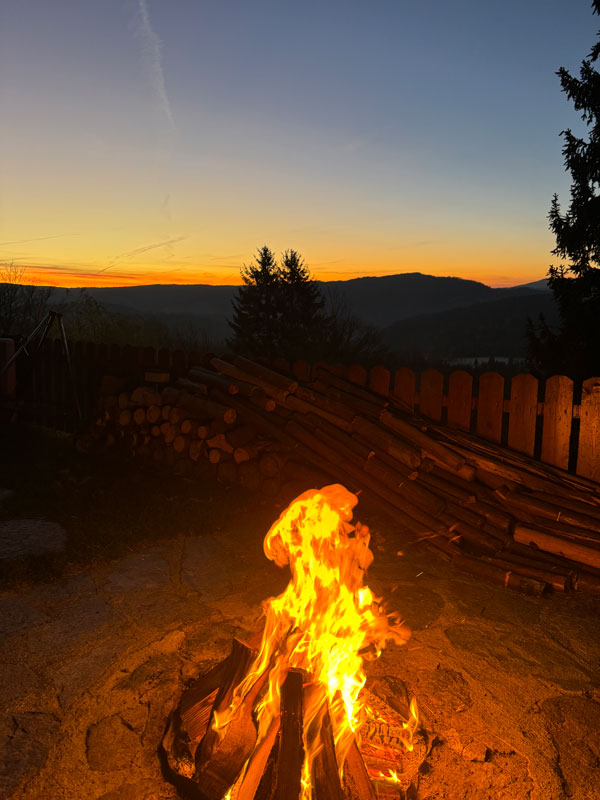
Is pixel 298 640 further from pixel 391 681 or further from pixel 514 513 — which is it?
pixel 514 513

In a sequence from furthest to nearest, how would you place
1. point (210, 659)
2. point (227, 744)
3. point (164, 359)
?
point (164, 359) < point (210, 659) < point (227, 744)

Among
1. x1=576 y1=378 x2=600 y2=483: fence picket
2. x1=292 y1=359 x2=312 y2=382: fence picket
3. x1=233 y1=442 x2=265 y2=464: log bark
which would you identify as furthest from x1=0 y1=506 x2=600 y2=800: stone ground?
x1=292 y1=359 x2=312 y2=382: fence picket

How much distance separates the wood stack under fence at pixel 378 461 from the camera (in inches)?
179

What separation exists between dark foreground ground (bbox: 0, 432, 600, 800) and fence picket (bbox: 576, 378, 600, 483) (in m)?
1.64

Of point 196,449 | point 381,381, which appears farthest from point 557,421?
point 196,449

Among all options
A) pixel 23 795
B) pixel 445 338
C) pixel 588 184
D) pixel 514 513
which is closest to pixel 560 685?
pixel 514 513

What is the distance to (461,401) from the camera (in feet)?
19.1

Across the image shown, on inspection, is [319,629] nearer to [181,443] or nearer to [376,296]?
[181,443]

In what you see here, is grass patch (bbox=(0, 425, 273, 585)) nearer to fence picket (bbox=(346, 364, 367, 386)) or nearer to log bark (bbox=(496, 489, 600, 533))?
fence picket (bbox=(346, 364, 367, 386))

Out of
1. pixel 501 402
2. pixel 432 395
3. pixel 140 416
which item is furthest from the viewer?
pixel 140 416

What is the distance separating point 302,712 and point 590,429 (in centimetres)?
419

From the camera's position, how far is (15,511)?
5.69m

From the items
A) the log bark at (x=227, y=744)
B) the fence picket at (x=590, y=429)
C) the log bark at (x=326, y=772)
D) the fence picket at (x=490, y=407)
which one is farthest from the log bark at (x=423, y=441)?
the log bark at (x=326, y=772)

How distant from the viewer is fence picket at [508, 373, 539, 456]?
5426 mm
